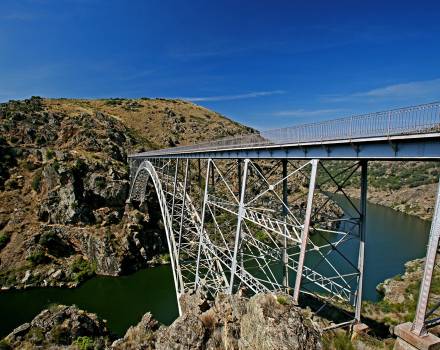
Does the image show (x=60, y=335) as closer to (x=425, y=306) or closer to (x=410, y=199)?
(x=425, y=306)

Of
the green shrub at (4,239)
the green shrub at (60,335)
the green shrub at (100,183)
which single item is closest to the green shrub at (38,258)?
the green shrub at (4,239)

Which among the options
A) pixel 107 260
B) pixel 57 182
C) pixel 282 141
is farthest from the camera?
pixel 57 182

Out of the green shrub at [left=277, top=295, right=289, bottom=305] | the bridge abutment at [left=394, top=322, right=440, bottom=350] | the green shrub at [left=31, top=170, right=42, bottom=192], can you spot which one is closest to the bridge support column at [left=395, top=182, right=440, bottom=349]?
the bridge abutment at [left=394, top=322, right=440, bottom=350]

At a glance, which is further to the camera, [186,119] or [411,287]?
[186,119]

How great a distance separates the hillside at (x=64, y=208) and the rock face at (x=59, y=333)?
14868 mm

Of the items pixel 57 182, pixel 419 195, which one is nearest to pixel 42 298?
pixel 57 182

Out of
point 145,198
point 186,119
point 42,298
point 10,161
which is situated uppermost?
point 186,119

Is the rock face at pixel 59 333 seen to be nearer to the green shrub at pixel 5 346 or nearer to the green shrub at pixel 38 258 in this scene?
→ the green shrub at pixel 5 346

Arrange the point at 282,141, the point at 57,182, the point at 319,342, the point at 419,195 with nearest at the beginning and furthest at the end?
the point at 319,342 → the point at 282,141 → the point at 57,182 → the point at 419,195

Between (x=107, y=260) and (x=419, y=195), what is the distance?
74.2 meters

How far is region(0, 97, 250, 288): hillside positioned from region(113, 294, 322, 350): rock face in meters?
20.8

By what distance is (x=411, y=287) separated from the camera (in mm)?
26031

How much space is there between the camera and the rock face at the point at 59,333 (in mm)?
16255

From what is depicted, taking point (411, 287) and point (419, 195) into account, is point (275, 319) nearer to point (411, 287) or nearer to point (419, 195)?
point (411, 287)
